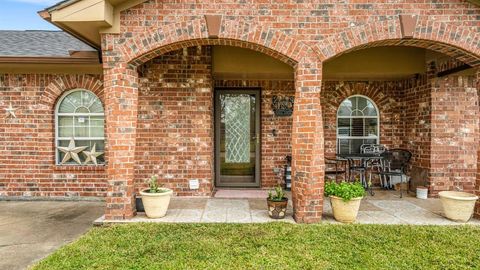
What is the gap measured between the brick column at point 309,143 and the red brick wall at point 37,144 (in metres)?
4.23

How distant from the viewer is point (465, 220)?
15.3ft

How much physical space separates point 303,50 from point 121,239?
363 cm

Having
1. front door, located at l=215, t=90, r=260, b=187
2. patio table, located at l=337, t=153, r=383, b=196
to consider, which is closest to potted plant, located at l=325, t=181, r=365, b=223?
patio table, located at l=337, t=153, r=383, b=196

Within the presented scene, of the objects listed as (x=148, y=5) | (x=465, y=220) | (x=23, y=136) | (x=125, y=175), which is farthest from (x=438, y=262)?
(x=23, y=136)

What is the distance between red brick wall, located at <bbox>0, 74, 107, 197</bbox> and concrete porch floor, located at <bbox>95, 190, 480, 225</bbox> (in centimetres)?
222

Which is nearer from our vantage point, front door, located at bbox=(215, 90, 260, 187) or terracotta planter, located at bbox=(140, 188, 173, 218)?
terracotta planter, located at bbox=(140, 188, 173, 218)

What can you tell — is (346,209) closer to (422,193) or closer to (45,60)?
(422,193)

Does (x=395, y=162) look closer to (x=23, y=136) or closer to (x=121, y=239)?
(x=121, y=239)

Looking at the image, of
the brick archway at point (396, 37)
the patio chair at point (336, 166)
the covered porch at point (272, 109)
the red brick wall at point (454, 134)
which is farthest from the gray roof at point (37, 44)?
the red brick wall at point (454, 134)

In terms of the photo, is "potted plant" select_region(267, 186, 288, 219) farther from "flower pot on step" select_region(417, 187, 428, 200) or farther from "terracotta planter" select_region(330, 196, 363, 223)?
"flower pot on step" select_region(417, 187, 428, 200)

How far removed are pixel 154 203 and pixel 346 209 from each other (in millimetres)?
2880

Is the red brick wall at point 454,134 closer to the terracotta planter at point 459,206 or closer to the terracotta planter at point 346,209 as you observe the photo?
the terracotta planter at point 459,206

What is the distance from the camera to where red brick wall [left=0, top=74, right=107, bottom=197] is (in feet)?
20.8

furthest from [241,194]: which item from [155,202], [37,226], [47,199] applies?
[47,199]
